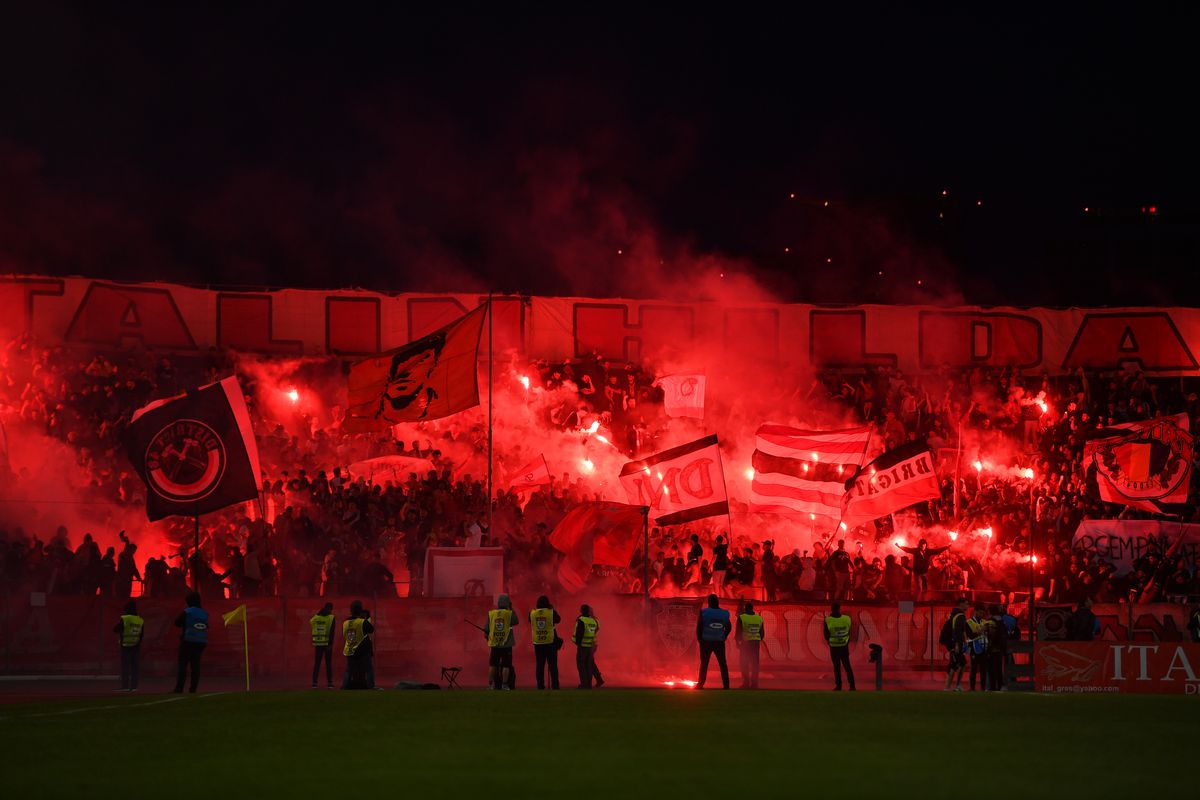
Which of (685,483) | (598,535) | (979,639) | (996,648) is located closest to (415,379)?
(598,535)

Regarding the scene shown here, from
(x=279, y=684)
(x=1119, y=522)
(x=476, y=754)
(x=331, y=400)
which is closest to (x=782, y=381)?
(x=1119, y=522)

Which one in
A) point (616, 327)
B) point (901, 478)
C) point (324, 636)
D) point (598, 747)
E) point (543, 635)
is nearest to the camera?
point (598, 747)

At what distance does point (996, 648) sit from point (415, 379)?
12.0m

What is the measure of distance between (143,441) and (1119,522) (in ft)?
72.4

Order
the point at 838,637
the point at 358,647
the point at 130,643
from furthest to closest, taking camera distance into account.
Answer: the point at 838,637
the point at 130,643
the point at 358,647

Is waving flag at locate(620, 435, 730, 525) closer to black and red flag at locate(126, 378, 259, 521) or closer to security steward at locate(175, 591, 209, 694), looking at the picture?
black and red flag at locate(126, 378, 259, 521)

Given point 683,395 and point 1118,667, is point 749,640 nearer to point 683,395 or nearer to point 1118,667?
point 1118,667

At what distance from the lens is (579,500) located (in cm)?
3166

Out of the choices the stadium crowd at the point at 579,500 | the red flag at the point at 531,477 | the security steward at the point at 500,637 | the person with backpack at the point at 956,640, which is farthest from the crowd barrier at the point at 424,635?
the red flag at the point at 531,477

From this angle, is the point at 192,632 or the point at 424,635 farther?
the point at 424,635

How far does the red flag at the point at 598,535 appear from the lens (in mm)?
Result: 26672

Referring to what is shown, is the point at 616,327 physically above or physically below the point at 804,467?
above

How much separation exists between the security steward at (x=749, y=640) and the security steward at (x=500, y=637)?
4.11 m

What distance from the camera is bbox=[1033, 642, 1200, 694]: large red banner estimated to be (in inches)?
910
